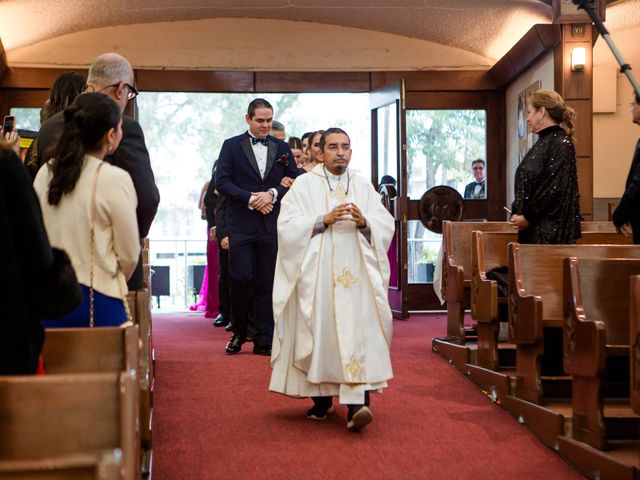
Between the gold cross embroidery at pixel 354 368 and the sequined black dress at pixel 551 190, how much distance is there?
5.07 feet

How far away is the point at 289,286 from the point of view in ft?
16.2

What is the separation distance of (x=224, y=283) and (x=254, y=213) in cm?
240

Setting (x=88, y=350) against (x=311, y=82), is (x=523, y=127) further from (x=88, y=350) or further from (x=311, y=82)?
(x=88, y=350)

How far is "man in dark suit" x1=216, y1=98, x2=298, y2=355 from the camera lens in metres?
6.83

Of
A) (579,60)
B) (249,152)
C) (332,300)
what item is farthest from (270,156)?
(579,60)

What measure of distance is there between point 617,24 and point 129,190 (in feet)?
25.4

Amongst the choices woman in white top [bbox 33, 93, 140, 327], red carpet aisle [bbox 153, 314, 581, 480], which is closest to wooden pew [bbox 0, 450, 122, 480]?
woman in white top [bbox 33, 93, 140, 327]

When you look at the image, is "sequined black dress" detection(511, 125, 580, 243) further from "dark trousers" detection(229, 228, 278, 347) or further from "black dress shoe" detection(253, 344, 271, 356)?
"black dress shoe" detection(253, 344, 271, 356)

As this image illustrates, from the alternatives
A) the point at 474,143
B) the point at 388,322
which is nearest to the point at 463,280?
the point at 388,322

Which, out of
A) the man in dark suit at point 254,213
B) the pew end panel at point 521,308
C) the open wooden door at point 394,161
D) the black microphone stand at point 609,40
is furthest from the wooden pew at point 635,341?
the open wooden door at point 394,161

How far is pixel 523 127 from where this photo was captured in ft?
33.3

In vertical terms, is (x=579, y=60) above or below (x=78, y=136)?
above

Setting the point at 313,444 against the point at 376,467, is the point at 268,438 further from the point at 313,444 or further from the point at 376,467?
the point at 376,467

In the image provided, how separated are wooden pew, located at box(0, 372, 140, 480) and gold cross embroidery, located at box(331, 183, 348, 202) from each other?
2952 millimetres
